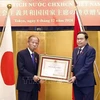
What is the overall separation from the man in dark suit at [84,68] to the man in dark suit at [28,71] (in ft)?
1.66

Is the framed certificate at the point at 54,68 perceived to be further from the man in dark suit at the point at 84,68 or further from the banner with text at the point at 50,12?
the banner with text at the point at 50,12

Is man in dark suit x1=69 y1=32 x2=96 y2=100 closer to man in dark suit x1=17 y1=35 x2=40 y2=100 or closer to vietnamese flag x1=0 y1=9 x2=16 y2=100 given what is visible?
man in dark suit x1=17 y1=35 x2=40 y2=100

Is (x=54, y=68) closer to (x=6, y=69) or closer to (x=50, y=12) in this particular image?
(x=6, y=69)

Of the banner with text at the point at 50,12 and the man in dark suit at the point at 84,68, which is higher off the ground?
the banner with text at the point at 50,12

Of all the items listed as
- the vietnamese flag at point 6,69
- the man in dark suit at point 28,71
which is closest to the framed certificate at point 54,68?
the man in dark suit at point 28,71

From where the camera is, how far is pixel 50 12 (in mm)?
4500

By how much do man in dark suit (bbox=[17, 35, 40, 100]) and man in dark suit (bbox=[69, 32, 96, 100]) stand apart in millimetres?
505

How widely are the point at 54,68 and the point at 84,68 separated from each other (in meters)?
0.44

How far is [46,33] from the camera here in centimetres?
455

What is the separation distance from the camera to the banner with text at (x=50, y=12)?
4484 mm

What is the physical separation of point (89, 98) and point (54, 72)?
55 cm

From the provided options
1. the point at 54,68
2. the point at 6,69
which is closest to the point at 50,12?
the point at 54,68

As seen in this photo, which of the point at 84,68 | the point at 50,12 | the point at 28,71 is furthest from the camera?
the point at 50,12

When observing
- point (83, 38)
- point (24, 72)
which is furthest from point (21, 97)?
point (83, 38)
